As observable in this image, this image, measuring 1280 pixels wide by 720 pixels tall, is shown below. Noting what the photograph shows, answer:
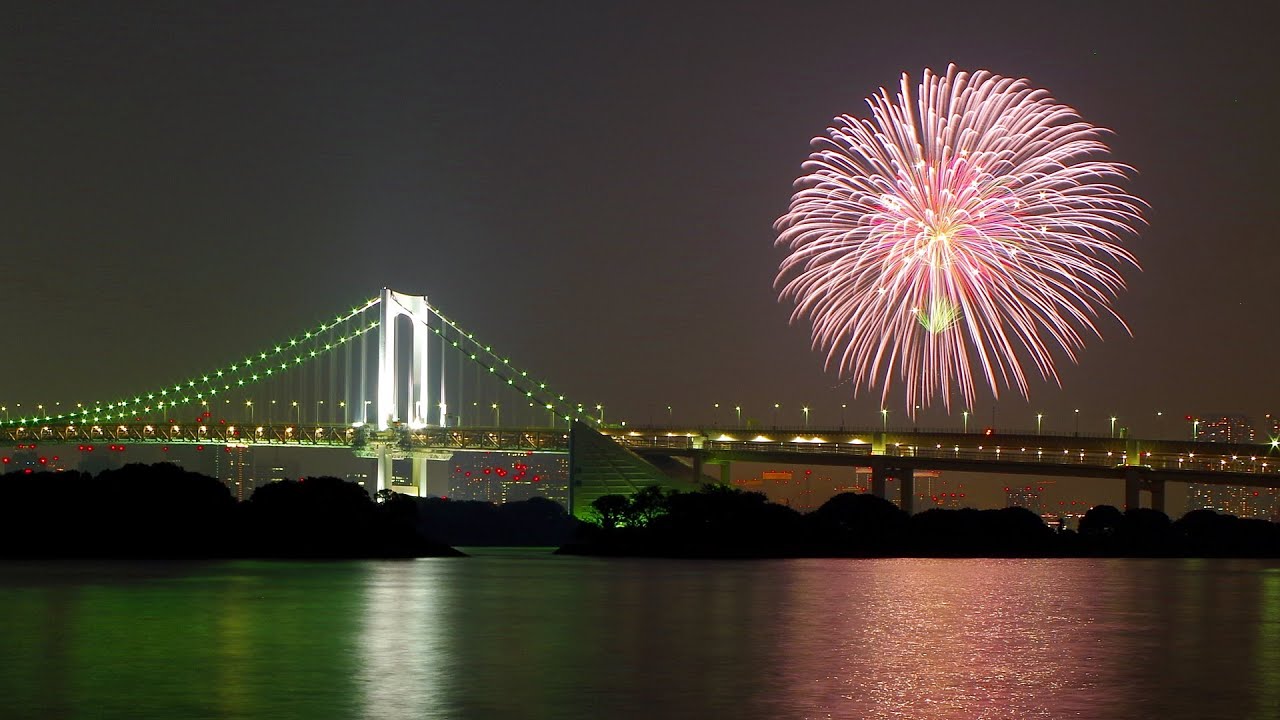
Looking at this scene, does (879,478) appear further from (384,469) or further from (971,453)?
(384,469)

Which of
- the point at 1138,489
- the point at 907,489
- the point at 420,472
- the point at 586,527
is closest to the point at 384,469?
the point at 420,472

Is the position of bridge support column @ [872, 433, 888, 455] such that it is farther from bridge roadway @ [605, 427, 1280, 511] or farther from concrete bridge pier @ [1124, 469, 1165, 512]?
concrete bridge pier @ [1124, 469, 1165, 512]

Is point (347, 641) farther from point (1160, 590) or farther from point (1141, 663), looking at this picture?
point (1160, 590)

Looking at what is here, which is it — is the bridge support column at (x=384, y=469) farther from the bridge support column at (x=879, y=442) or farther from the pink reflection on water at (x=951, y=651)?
the pink reflection on water at (x=951, y=651)

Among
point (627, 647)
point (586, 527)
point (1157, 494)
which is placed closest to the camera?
point (627, 647)

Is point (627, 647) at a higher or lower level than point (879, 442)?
lower

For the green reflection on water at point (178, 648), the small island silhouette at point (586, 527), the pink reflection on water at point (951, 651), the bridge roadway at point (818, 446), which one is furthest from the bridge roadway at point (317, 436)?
the green reflection on water at point (178, 648)
